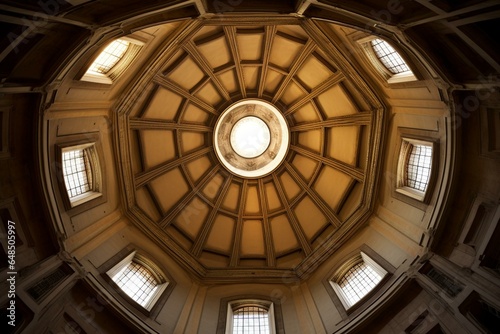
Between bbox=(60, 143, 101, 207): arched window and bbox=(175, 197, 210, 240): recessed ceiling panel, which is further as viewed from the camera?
bbox=(175, 197, 210, 240): recessed ceiling panel

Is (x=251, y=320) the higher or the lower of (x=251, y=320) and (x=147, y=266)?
the lower

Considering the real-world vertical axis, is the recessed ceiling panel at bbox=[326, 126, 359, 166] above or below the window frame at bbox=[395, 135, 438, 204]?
above

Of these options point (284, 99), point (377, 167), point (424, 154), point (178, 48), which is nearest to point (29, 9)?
point (178, 48)

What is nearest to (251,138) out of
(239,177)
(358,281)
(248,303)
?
(239,177)

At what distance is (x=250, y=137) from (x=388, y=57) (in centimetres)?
1474

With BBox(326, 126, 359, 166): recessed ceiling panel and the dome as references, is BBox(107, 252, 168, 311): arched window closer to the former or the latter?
the dome

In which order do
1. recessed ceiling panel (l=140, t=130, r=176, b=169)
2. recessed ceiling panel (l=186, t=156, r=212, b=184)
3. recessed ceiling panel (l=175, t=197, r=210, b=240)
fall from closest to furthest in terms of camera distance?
recessed ceiling panel (l=140, t=130, r=176, b=169) → recessed ceiling panel (l=175, t=197, r=210, b=240) → recessed ceiling panel (l=186, t=156, r=212, b=184)

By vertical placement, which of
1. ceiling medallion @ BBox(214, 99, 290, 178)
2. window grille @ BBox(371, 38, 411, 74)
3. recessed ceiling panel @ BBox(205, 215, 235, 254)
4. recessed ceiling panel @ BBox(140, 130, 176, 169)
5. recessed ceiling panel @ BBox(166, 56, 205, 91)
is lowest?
window grille @ BBox(371, 38, 411, 74)

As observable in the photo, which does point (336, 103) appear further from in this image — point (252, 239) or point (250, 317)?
point (250, 317)

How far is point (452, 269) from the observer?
1211 centimetres

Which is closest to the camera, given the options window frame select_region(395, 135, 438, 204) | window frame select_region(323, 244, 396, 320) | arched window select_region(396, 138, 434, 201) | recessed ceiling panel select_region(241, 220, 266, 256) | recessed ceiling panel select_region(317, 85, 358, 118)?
window frame select_region(395, 135, 438, 204)

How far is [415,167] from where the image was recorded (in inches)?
632

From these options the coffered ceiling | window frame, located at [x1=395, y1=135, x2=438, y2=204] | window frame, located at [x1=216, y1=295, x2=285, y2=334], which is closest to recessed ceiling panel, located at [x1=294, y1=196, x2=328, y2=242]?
the coffered ceiling

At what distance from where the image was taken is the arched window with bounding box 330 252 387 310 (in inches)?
630
